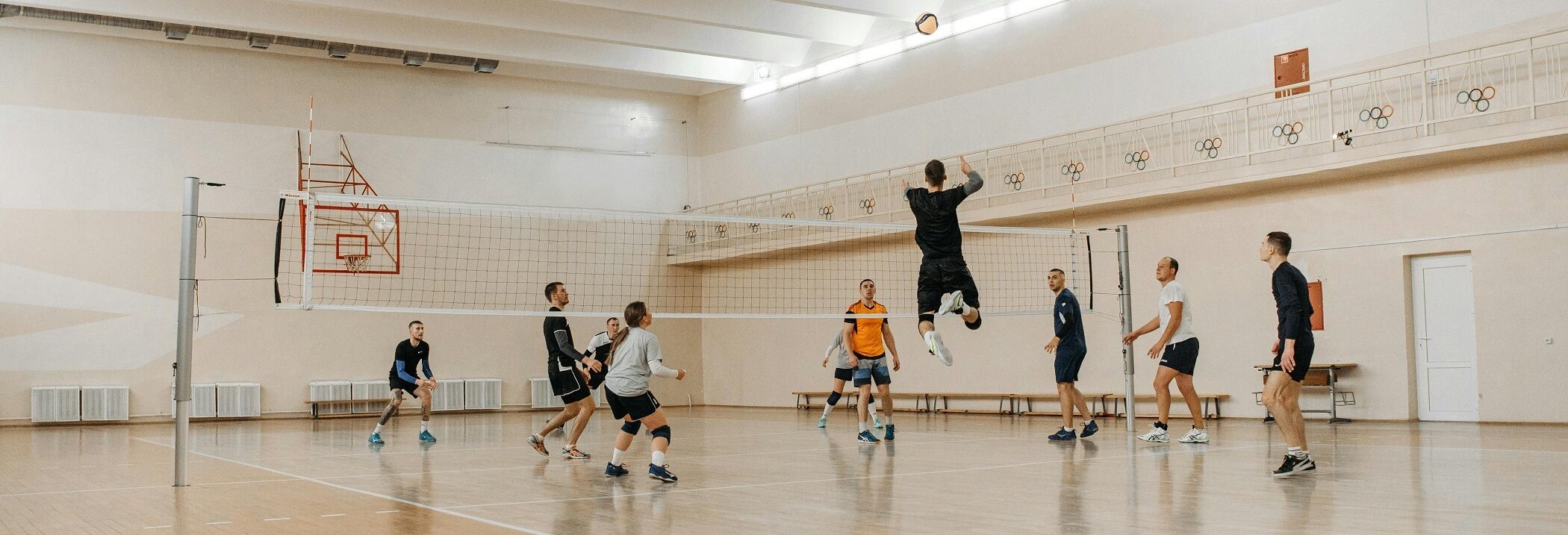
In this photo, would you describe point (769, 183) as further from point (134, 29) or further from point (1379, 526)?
point (1379, 526)

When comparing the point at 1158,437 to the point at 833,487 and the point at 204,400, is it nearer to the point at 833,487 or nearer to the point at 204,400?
the point at 833,487

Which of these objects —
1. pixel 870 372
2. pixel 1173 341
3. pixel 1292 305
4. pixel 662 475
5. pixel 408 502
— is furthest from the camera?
pixel 870 372

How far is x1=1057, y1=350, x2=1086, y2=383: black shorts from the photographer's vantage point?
11422mm

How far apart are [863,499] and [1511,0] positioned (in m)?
11.9

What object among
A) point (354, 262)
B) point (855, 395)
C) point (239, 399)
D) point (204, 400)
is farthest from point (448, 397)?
point (855, 395)

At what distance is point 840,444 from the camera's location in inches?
451

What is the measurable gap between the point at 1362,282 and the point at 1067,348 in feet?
19.2

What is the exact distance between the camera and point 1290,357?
753 cm

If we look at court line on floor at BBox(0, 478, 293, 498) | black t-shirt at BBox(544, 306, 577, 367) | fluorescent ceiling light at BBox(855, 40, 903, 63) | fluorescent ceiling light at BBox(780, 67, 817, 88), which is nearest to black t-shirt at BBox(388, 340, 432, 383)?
black t-shirt at BBox(544, 306, 577, 367)

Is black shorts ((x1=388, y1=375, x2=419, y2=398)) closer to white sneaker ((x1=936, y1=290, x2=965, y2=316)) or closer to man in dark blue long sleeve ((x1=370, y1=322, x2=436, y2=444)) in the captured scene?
man in dark blue long sleeve ((x1=370, y1=322, x2=436, y2=444))

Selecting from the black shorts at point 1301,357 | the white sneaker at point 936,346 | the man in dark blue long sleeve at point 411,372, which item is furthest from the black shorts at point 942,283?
the man in dark blue long sleeve at point 411,372

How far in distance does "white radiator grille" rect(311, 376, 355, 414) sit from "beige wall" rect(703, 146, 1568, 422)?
1238 cm

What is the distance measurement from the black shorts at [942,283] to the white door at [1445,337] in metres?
8.90

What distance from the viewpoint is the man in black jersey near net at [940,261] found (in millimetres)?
8398
